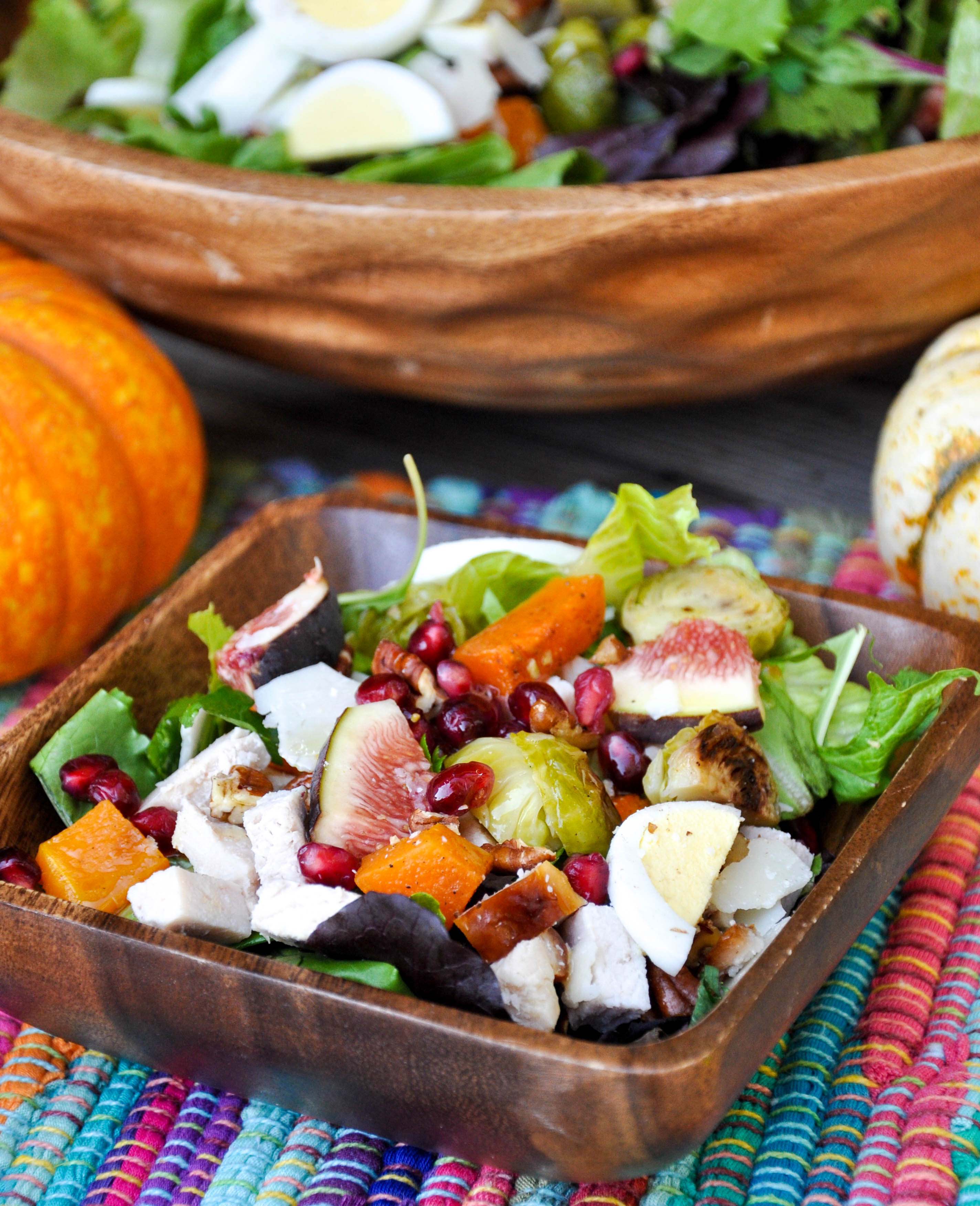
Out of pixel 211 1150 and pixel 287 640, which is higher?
pixel 287 640

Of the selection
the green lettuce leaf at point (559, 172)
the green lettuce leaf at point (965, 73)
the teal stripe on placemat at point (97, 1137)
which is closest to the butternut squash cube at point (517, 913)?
the teal stripe on placemat at point (97, 1137)

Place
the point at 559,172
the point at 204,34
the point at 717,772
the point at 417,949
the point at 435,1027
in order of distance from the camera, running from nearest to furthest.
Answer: the point at 435,1027, the point at 417,949, the point at 717,772, the point at 559,172, the point at 204,34

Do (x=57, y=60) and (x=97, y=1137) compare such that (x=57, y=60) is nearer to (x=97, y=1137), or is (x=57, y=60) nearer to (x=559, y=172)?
(x=559, y=172)

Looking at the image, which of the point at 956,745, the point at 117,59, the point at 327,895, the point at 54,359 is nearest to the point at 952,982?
the point at 956,745

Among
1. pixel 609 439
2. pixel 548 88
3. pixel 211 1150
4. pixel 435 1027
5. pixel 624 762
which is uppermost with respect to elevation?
pixel 548 88

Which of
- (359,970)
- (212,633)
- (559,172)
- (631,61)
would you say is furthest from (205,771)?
(631,61)

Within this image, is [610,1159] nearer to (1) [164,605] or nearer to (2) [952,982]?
(2) [952,982]
